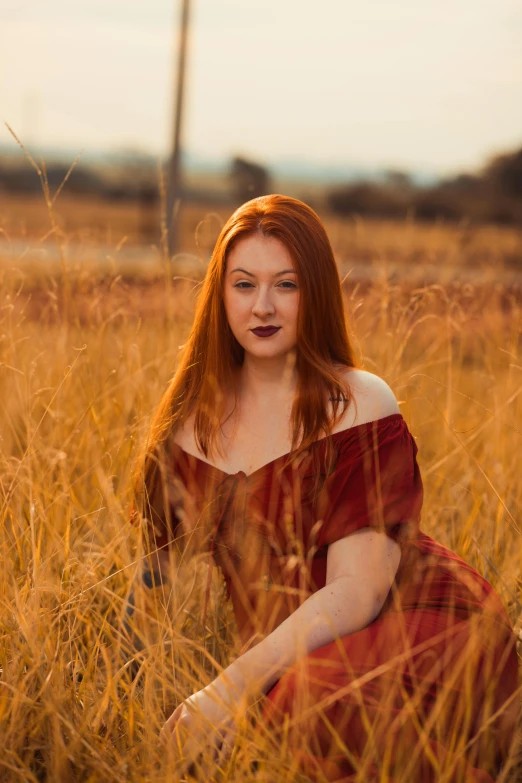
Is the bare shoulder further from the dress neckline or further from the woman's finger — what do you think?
the woman's finger

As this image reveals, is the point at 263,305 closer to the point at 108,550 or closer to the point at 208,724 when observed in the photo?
the point at 108,550

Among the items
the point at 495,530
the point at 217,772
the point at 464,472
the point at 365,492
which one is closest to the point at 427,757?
the point at 217,772

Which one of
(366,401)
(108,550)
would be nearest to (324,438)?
(366,401)

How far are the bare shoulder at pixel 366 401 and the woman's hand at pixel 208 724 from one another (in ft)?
1.88

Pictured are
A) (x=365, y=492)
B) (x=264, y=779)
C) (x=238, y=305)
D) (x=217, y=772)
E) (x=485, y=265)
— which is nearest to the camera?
(x=264, y=779)

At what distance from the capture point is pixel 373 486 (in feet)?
5.92

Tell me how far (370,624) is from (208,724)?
1.25 feet

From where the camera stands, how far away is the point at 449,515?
106 inches

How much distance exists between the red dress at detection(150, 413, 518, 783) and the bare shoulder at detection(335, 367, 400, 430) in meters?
0.02

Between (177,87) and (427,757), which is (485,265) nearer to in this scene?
(427,757)

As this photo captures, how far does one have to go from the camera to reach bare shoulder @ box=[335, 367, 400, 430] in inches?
73.4

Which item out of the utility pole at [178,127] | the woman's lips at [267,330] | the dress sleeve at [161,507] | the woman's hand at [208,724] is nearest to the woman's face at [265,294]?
the woman's lips at [267,330]

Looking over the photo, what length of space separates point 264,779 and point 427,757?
27 centimetres

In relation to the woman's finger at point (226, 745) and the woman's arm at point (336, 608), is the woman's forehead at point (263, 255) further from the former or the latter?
the woman's finger at point (226, 745)
